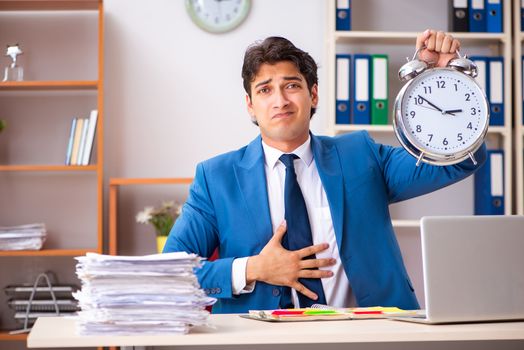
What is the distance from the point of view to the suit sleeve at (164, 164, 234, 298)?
2053mm

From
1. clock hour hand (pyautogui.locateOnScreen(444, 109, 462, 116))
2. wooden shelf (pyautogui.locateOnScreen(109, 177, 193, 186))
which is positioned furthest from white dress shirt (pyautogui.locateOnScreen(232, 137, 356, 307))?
wooden shelf (pyautogui.locateOnScreen(109, 177, 193, 186))

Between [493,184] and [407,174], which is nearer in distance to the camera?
[407,174]

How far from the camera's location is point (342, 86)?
391 cm

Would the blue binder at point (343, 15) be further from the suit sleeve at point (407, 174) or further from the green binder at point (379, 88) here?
the suit sleeve at point (407, 174)

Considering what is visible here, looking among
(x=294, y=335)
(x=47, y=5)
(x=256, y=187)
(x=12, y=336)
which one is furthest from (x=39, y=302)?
(x=294, y=335)

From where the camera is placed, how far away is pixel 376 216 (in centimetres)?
229

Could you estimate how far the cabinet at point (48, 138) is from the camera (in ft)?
13.3

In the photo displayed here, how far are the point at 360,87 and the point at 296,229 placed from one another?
184 centimetres

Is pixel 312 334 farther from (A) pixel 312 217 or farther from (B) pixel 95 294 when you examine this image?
(A) pixel 312 217

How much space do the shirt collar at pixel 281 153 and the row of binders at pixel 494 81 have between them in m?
1.84

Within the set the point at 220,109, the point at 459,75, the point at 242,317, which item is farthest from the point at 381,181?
the point at 220,109

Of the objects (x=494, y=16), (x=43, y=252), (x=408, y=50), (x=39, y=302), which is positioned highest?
(x=494, y=16)

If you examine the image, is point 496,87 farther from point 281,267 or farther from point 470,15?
point 281,267

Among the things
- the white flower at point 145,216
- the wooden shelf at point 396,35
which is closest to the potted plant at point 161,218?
the white flower at point 145,216
